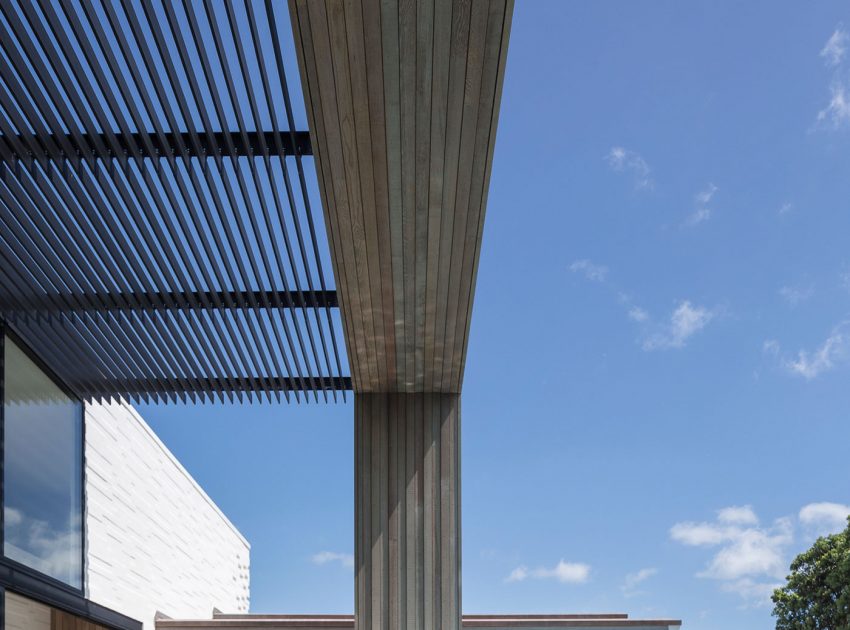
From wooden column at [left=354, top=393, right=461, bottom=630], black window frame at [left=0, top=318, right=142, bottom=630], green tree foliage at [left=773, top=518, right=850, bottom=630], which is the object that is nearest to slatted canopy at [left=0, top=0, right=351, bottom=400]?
black window frame at [left=0, top=318, right=142, bottom=630]

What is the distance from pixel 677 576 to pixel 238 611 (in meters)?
24.2

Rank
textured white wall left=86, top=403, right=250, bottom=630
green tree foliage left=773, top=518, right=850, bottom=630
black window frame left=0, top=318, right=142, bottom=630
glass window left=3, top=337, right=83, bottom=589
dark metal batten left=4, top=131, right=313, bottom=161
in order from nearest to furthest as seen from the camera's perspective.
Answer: dark metal batten left=4, top=131, right=313, bottom=161 → black window frame left=0, top=318, right=142, bottom=630 → glass window left=3, top=337, right=83, bottom=589 → textured white wall left=86, top=403, right=250, bottom=630 → green tree foliage left=773, top=518, right=850, bottom=630

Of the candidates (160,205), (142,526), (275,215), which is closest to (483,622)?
(142,526)

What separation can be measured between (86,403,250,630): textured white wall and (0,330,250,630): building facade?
1 centimetres

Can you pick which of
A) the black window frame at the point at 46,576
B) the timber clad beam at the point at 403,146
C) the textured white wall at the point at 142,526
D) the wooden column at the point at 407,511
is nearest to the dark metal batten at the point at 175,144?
the timber clad beam at the point at 403,146

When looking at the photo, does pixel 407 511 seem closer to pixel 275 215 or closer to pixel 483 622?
pixel 275 215

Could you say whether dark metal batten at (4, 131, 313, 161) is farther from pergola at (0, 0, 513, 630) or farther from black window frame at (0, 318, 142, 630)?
black window frame at (0, 318, 142, 630)

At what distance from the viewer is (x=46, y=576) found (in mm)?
7203

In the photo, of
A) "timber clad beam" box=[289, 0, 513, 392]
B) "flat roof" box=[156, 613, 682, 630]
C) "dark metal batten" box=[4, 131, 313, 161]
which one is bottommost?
"flat roof" box=[156, 613, 682, 630]

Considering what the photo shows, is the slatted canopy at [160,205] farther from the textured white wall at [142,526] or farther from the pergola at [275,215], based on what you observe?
the textured white wall at [142,526]

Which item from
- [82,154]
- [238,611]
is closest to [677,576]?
[238,611]

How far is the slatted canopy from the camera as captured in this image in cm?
419

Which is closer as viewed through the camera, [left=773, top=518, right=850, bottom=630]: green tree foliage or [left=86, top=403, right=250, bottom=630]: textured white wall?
[left=86, top=403, right=250, bottom=630]: textured white wall

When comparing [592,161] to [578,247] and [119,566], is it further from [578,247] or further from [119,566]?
[119,566]
